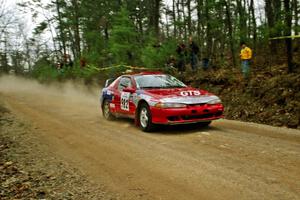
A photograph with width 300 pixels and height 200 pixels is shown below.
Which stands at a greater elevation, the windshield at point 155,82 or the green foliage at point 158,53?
the green foliage at point 158,53

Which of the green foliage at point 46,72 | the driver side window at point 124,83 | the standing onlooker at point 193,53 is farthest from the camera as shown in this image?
the green foliage at point 46,72

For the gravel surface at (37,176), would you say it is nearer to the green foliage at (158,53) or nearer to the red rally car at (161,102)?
the red rally car at (161,102)

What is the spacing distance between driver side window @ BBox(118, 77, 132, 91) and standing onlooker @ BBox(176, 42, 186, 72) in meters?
6.58

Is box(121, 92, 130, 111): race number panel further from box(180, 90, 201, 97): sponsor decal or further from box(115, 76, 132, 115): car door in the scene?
box(180, 90, 201, 97): sponsor decal

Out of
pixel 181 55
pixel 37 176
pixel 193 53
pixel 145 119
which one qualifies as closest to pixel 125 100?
pixel 145 119

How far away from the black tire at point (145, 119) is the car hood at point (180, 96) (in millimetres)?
391

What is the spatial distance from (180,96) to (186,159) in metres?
2.97

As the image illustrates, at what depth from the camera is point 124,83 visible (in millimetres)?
11594

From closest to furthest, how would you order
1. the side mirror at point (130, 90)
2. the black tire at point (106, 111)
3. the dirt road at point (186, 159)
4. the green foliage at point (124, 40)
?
the dirt road at point (186, 159) < the side mirror at point (130, 90) < the black tire at point (106, 111) < the green foliage at point (124, 40)

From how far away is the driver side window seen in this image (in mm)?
11273

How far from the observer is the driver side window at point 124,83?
11273mm

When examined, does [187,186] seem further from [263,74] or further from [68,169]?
[263,74]

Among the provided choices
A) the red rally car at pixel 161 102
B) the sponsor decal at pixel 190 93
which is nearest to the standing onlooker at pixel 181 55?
the red rally car at pixel 161 102

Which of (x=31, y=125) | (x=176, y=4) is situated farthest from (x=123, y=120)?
(x=176, y=4)
